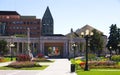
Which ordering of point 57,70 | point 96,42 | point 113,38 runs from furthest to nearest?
point 96,42 < point 113,38 < point 57,70

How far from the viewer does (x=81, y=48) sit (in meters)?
135

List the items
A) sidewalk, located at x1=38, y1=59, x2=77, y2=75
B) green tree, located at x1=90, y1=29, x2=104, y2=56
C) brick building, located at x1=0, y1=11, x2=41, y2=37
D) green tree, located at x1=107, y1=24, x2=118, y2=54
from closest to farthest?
sidewalk, located at x1=38, y1=59, x2=77, y2=75 → green tree, located at x1=107, y1=24, x2=118, y2=54 → green tree, located at x1=90, y1=29, x2=104, y2=56 → brick building, located at x1=0, y1=11, x2=41, y2=37

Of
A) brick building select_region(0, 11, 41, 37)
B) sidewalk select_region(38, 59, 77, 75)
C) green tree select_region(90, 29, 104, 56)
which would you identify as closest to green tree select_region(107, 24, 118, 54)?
green tree select_region(90, 29, 104, 56)

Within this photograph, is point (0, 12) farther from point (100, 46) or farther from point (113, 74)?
point (113, 74)

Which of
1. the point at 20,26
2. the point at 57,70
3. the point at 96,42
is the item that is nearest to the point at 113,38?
the point at 96,42

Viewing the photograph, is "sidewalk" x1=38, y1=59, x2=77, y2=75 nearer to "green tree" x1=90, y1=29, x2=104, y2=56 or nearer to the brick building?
"green tree" x1=90, y1=29, x2=104, y2=56

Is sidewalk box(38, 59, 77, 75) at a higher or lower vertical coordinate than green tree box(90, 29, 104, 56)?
lower

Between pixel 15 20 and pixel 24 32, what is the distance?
6.15 meters

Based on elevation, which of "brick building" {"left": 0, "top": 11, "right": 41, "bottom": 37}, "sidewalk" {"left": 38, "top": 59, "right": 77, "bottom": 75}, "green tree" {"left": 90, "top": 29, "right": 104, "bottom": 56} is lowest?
"sidewalk" {"left": 38, "top": 59, "right": 77, "bottom": 75}

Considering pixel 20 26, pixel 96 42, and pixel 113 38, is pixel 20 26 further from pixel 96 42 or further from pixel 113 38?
pixel 113 38

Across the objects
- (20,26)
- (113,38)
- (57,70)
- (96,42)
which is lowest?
(57,70)

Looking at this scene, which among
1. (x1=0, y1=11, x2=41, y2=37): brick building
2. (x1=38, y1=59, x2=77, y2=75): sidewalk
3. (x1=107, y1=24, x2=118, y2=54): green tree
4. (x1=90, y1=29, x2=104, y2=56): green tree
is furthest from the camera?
(x1=0, y1=11, x2=41, y2=37): brick building

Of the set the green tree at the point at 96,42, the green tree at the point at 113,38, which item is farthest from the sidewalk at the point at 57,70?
the green tree at the point at 113,38

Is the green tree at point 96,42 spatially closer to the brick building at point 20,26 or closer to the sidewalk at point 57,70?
the brick building at point 20,26
